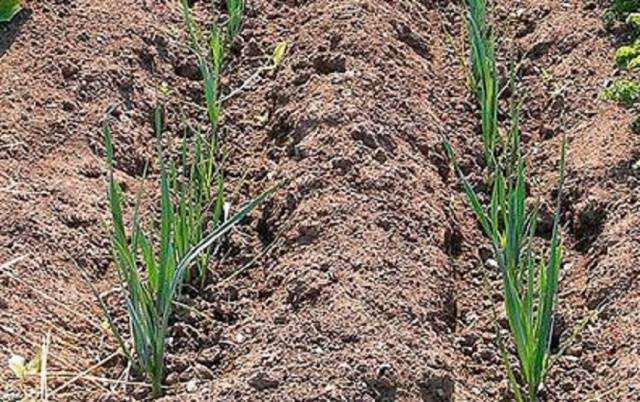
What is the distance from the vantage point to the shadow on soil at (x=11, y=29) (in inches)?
166

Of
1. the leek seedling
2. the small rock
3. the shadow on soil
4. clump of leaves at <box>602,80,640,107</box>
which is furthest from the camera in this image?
the shadow on soil

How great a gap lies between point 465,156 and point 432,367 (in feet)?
3.69

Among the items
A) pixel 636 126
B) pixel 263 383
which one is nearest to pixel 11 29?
pixel 263 383

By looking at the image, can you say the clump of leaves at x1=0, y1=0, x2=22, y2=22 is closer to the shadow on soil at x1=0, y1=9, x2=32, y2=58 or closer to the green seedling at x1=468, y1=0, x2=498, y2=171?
the shadow on soil at x1=0, y1=9, x2=32, y2=58

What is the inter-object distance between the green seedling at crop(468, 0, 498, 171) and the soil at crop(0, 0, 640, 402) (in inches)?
7.5

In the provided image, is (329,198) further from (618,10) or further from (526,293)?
(618,10)

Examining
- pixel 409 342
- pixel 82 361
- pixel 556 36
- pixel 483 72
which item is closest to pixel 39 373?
pixel 82 361

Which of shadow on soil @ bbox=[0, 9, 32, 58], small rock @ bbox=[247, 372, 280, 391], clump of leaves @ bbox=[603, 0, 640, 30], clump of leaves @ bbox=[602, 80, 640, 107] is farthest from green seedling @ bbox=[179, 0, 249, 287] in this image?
clump of leaves @ bbox=[603, 0, 640, 30]

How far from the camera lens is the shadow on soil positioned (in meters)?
4.22

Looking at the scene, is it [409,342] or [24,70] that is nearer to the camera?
[409,342]

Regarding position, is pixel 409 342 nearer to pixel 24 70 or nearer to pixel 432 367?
pixel 432 367

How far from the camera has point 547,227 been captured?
3656 millimetres

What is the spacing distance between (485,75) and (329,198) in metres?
0.60

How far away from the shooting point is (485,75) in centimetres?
371
